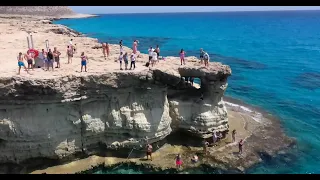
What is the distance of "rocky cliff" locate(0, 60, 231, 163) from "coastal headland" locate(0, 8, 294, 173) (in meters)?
0.05

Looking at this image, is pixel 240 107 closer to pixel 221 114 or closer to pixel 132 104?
pixel 221 114

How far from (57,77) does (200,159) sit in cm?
1080

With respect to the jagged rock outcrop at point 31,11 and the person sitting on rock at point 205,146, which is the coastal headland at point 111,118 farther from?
the jagged rock outcrop at point 31,11

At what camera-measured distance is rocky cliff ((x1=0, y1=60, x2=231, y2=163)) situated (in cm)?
1802

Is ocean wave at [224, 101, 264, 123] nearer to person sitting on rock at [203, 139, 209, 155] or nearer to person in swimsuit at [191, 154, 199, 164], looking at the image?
person sitting on rock at [203, 139, 209, 155]

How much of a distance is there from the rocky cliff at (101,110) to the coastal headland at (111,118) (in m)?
0.05

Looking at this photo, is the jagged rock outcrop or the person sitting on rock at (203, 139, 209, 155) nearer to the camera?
the person sitting on rock at (203, 139, 209, 155)

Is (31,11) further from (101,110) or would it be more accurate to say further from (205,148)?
(205,148)

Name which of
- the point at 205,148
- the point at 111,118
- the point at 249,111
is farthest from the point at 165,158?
the point at 249,111

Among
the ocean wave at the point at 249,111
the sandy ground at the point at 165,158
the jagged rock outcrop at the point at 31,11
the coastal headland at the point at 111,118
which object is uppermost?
the jagged rock outcrop at the point at 31,11

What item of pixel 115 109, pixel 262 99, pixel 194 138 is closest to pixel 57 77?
pixel 115 109

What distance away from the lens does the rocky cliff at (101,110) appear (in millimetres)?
18016

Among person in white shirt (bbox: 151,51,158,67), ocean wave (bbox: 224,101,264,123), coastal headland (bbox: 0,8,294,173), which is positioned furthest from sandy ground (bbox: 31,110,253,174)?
person in white shirt (bbox: 151,51,158,67)

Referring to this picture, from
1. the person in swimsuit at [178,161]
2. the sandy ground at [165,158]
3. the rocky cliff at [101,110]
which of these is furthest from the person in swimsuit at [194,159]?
the rocky cliff at [101,110]
